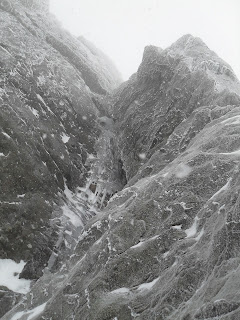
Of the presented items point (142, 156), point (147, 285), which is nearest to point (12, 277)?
point (147, 285)

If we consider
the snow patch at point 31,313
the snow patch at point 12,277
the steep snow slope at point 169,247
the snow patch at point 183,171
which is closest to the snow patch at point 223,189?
the steep snow slope at point 169,247

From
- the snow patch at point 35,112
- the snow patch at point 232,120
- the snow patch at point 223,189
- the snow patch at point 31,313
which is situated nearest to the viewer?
the snow patch at point 31,313

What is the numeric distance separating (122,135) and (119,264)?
38923mm

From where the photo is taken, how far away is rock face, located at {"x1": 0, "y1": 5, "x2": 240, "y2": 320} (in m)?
19.7

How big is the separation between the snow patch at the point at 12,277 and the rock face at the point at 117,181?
38.0 inches

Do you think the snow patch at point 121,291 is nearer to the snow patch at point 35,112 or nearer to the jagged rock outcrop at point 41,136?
the jagged rock outcrop at point 41,136

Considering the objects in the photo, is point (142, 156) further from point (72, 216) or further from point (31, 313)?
point (31, 313)

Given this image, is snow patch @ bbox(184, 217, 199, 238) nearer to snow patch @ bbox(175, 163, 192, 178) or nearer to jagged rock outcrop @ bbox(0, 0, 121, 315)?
snow patch @ bbox(175, 163, 192, 178)

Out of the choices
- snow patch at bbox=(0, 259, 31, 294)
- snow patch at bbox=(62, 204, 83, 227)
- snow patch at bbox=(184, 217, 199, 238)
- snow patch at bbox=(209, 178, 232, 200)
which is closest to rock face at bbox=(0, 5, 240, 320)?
snow patch at bbox=(184, 217, 199, 238)

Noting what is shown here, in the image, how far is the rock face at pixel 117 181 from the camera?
19.7 metres

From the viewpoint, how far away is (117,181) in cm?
5472

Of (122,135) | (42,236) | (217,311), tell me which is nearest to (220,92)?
(122,135)

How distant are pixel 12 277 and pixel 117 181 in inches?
948

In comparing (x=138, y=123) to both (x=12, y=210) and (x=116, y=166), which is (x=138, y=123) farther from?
(x=12, y=210)
